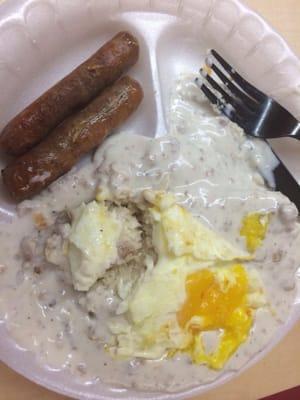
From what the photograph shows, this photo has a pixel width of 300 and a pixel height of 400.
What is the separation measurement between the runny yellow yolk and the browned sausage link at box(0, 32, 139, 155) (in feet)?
2.55

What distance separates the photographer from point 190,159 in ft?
6.77

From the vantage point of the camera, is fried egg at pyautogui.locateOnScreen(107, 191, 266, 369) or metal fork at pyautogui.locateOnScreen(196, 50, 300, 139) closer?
fried egg at pyautogui.locateOnScreen(107, 191, 266, 369)

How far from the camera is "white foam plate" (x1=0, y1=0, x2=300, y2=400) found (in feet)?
6.54

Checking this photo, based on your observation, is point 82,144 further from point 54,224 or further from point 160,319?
point 160,319

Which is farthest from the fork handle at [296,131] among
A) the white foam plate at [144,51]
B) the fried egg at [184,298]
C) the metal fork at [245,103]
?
the fried egg at [184,298]

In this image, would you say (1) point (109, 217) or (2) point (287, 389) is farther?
(2) point (287, 389)

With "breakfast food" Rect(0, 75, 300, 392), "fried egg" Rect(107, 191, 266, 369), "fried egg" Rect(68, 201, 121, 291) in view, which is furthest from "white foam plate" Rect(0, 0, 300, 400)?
→ "fried egg" Rect(68, 201, 121, 291)

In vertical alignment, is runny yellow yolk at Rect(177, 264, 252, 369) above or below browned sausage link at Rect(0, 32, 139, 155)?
below

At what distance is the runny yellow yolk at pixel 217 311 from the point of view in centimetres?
191

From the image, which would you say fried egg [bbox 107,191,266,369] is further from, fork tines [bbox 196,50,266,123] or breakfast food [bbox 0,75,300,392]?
fork tines [bbox 196,50,266,123]

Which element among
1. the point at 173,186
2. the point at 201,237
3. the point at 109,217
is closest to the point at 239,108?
the point at 173,186

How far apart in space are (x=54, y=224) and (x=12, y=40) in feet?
2.35

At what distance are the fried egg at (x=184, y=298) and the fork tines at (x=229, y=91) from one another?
459 millimetres

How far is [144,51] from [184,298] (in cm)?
100
